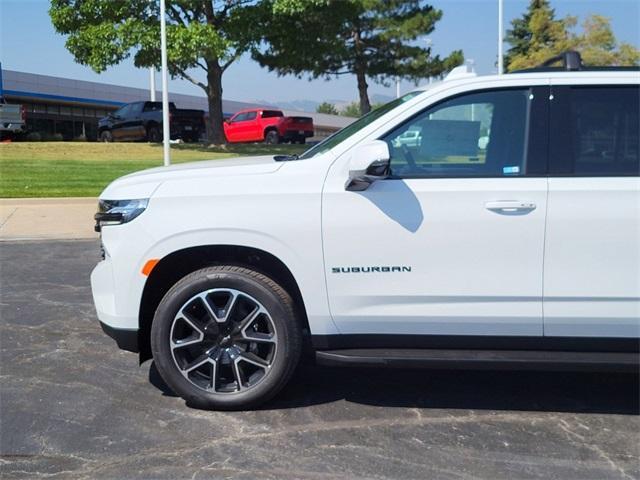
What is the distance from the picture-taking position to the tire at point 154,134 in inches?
1014

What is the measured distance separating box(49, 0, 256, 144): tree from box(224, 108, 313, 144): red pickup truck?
8454 millimetres

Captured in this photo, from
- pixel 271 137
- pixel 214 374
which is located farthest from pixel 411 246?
pixel 271 137

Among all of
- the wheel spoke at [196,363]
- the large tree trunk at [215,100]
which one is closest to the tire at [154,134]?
the large tree trunk at [215,100]

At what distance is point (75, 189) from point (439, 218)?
1211 centimetres

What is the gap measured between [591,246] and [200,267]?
2.18 m

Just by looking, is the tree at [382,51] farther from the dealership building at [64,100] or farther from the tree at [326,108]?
the tree at [326,108]

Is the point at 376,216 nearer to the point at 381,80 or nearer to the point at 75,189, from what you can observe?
the point at 75,189

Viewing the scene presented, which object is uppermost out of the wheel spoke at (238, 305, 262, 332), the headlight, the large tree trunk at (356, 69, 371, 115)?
the large tree trunk at (356, 69, 371, 115)

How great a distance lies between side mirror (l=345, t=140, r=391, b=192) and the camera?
11.9 ft

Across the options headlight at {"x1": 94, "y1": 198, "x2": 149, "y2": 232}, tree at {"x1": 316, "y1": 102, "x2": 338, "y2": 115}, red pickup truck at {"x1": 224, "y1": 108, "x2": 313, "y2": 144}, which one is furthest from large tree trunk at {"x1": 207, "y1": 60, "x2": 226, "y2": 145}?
tree at {"x1": 316, "y1": 102, "x2": 338, "y2": 115}

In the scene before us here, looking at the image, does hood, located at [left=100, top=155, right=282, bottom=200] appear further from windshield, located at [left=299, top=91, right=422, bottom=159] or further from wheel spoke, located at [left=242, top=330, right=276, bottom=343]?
wheel spoke, located at [left=242, top=330, right=276, bottom=343]

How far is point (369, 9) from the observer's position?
29859 mm

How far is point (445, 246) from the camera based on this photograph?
12.3 ft

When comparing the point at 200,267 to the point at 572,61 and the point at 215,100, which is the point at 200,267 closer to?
the point at 572,61
